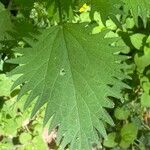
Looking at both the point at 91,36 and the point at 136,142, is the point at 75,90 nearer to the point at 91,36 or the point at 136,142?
the point at 91,36

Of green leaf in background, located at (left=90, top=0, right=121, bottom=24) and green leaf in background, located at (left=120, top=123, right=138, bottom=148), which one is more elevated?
green leaf in background, located at (left=90, top=0, right=121, bottom=24)

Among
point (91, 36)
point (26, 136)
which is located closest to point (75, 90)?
point (91, 36)

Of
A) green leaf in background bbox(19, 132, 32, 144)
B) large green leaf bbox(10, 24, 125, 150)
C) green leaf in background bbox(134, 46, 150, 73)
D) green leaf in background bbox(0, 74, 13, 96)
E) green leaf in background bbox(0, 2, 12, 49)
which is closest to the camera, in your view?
large green leaf bbox(10, 24, 125, 150)

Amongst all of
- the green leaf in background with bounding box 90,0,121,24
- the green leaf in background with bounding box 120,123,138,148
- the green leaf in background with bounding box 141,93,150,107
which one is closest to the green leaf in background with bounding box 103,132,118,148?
the green leaf in background with bounding box 120,123,138,148

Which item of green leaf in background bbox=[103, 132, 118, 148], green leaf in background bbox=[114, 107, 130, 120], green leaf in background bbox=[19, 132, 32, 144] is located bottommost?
green leaf in background bbox=[103, 132, 118, 148]

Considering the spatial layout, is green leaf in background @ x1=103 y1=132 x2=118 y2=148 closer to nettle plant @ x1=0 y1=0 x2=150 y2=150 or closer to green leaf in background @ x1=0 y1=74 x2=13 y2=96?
green leaf in background @ x1=0 y1=74 x2=13 y2=96

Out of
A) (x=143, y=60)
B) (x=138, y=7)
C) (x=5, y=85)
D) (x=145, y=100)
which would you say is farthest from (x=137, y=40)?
(x=138, y=7)

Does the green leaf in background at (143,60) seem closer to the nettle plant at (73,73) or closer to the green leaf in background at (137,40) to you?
the green leaf in background at (137,40)
